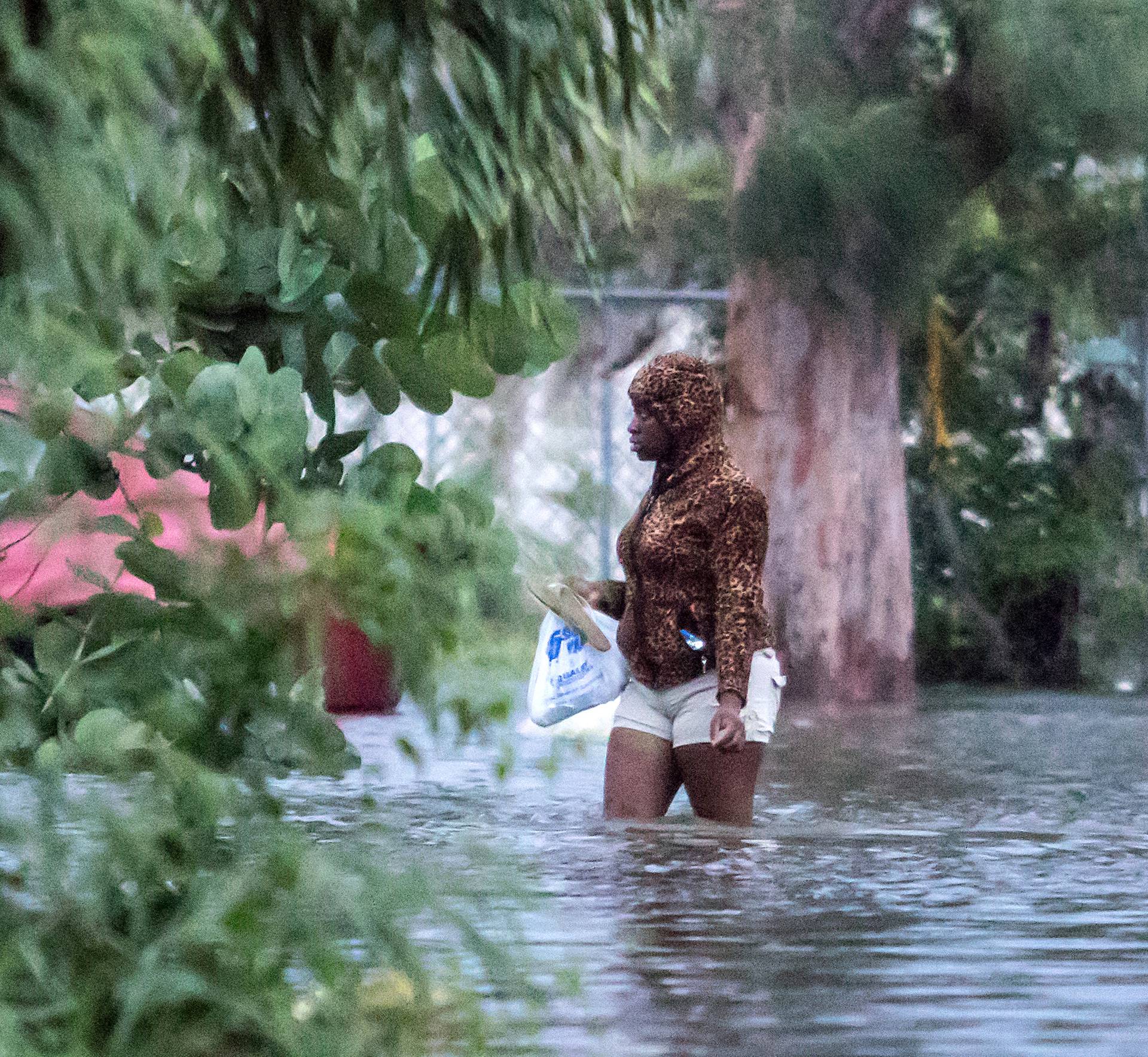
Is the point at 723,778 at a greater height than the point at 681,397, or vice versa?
the point at 681,397

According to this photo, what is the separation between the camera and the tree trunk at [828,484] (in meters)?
17.9

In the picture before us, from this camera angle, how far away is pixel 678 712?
756cm

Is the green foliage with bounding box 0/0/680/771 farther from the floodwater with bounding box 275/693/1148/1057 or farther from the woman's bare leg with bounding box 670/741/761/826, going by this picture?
the woman's bare leg with bounding box 670/741/761/826

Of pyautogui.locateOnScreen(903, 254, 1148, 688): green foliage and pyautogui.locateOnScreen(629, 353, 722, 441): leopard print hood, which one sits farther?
pyautogui.locateOnScreen(903, 254, 1148, 688): green foliage

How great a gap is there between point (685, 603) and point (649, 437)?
51 cm

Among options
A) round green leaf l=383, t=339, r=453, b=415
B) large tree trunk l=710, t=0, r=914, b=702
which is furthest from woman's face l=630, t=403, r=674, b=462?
large tree trunk l=710, t=0, r=914, b=702

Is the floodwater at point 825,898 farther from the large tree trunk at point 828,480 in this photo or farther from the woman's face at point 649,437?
the large tree trunk at point 828,480

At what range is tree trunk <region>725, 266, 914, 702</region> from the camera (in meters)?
17.9

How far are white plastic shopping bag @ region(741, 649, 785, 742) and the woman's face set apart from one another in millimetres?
695

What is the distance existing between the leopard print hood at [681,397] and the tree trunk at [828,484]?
402 inches

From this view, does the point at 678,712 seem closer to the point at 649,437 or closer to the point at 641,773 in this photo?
the point at 641,773

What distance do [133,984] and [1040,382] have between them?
17446 mm

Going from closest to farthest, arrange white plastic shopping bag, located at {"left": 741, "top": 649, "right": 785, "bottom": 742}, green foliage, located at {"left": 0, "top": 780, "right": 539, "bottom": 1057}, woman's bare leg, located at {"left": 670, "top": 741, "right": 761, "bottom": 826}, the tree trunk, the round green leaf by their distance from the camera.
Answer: green foliage, located at {"left": 0, "top": 780, "right": 539, "bottom": 1057} < the round green leaf < white plastic shopping bag, located at {"left": 741, "top": 649, "right": 785, "bottom": 742} < woman's bare leg, located at {"left": 670, "top": 741, "right": 761, "bottom": 826} < the tree trunk

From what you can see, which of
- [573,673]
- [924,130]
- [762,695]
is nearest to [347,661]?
[762,695]
